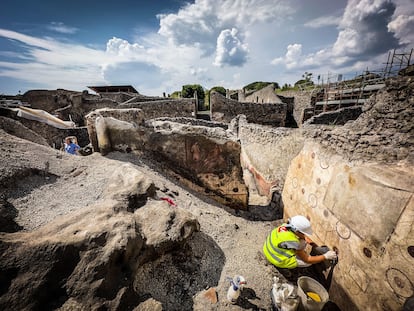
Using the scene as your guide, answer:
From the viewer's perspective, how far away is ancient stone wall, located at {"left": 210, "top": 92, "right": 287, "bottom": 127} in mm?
14734

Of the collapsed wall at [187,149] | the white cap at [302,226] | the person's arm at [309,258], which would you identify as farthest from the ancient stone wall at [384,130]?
the collapsed wall at [187,149]

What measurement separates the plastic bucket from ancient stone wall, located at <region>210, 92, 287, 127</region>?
13061 mm

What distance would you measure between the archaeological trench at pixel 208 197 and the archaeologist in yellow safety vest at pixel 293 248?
0.45m

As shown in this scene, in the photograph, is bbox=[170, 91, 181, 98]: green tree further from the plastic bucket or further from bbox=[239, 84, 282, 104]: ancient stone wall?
the plastic bucket

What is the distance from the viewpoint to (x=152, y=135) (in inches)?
186

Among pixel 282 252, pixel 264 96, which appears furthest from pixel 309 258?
pixel 264 96

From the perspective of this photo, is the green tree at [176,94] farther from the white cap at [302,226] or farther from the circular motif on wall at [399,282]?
the circular motif on wall at [399,282]

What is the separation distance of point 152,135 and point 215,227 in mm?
2726

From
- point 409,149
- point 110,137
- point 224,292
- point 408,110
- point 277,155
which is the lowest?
point 224,292

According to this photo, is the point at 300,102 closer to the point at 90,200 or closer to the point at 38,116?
the point at 90,200

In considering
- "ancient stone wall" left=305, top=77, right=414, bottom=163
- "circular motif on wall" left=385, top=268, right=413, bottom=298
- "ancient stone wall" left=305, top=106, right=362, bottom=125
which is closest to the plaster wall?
"circular motif on wall" left=385, top=268, right=413, bottom=298

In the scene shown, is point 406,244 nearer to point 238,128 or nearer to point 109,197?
point 109,197

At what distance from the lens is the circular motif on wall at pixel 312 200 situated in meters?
3.64

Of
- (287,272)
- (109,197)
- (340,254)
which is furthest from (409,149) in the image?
(109,197)
